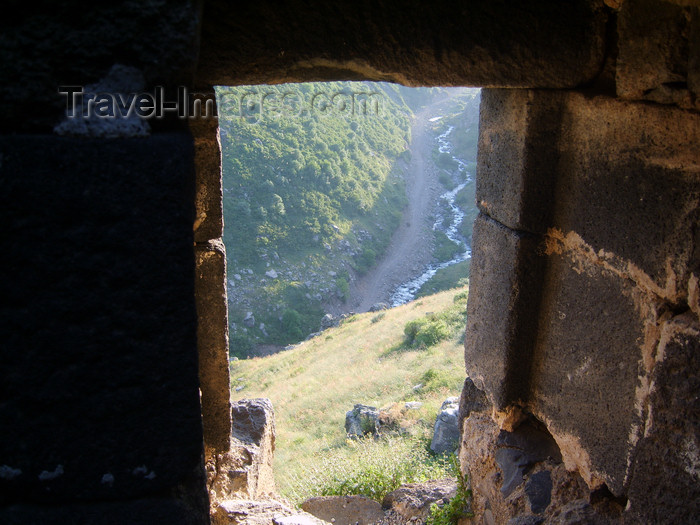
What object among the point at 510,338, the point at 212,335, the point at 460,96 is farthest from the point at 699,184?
the point at 460,96

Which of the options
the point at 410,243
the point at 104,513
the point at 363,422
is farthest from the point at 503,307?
the point at 410,243

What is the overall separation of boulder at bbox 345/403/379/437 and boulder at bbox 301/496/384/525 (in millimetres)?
3463

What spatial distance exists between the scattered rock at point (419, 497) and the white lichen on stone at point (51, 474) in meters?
2.68

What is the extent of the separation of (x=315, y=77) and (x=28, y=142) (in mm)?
935

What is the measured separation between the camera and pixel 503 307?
2.46m

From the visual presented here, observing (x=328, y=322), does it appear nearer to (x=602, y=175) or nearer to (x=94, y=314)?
(x=602, y=175)

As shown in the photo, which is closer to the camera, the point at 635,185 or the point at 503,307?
the point at 635,185

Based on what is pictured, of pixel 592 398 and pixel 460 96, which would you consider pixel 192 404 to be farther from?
pixel 460 96

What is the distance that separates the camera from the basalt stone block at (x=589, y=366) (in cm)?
196

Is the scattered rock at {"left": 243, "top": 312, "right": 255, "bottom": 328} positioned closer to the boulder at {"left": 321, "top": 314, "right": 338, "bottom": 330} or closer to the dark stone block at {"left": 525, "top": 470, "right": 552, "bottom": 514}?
the boulder at {"left": 321, "top": 314, "right": 338, "bottom": 330}

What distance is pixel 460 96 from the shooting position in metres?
51.4

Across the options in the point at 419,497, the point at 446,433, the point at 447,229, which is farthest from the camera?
the point at 447,229

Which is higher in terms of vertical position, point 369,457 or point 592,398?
point 592,398

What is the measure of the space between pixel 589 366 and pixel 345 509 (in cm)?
277
